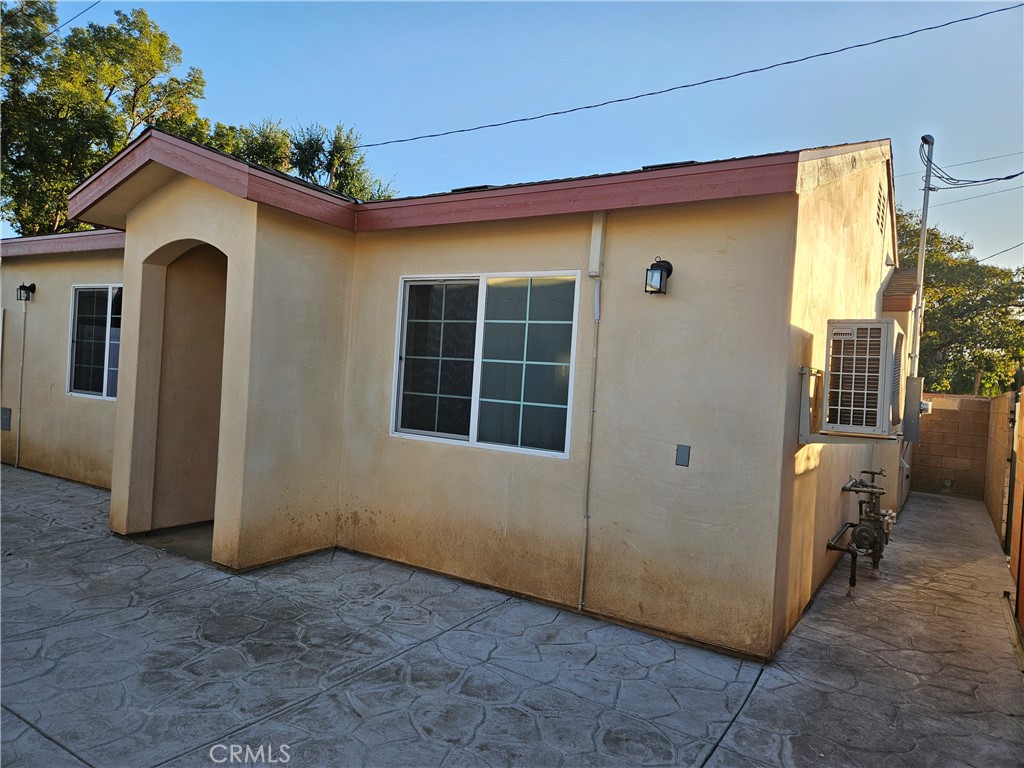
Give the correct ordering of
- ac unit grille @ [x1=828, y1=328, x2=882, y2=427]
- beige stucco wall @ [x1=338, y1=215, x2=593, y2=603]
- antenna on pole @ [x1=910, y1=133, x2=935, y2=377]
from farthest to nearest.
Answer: antenna on pole @ [x1=910, y1=133, x2=935, y2=377], beige stucco wall @ [x1=338, y1=215, x2=593, y2=603], ac unit grille @ [x1=828, y1=328, x2=882, y2=427]

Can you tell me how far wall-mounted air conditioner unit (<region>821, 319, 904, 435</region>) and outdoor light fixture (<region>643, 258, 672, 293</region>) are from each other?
4.03ft

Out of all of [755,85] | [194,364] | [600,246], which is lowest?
[194,364]

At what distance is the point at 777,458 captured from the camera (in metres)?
4.01

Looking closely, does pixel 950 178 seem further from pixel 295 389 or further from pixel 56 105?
pixel 56 105

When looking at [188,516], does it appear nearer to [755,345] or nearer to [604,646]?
[604,646]

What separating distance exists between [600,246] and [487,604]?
294 cm

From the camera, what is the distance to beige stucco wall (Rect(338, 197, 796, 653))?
13.4 ft

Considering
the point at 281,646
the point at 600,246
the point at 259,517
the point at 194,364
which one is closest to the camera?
the point at 281,646

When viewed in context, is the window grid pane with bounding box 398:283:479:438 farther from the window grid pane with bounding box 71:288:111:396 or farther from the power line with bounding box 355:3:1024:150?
the power line with bounding box 355:3:1024:150

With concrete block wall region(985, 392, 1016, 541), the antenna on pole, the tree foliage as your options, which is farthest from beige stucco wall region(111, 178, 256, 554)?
the antenna on pole

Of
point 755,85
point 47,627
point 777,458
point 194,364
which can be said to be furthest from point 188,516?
point 755,85

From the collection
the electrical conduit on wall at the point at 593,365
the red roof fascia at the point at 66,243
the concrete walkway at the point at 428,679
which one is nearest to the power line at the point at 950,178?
the concrete walkway at the point at 428,679

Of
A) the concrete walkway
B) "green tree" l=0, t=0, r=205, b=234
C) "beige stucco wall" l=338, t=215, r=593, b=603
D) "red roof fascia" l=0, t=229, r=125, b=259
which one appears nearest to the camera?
the concrete walkway

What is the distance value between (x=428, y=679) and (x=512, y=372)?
2.48 meters
